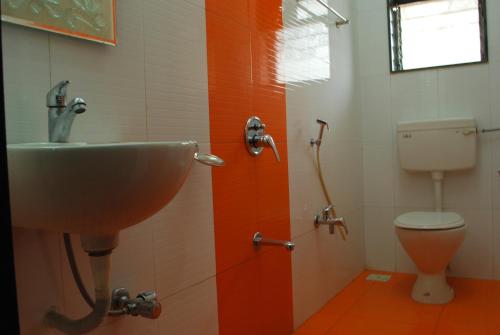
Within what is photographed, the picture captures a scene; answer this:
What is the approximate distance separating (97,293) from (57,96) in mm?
444

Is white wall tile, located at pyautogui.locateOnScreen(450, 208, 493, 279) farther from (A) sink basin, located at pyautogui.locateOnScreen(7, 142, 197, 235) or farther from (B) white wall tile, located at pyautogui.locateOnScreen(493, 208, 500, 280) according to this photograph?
(A) sink basin, located at pyautogui.locateOnScreen(7, 142, 197, 235)

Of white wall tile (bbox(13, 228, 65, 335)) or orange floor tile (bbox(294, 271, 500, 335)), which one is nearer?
white wall tile (bbox(13, 228, 65, 335))

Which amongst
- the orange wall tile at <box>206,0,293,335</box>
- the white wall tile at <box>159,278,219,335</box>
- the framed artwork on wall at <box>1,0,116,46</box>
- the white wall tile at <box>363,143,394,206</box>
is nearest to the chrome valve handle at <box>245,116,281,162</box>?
the orange wall tile at <box>206,0,293,335</box>

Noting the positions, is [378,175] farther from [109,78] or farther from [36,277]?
[36,277]

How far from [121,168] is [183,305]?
76cm

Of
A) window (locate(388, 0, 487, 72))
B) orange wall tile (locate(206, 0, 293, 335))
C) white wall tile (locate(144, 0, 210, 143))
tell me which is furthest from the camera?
window (locate(388, 0, 487, 72))

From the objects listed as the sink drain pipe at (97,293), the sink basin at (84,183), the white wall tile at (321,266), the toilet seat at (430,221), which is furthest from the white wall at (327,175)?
the sink basin at (84,183)

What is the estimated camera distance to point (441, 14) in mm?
2891

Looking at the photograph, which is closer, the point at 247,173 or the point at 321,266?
the point at 247,173

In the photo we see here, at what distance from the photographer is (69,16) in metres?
1.03

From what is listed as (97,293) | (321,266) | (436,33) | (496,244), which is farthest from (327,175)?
(97,293)

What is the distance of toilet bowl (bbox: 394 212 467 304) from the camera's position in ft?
7.44

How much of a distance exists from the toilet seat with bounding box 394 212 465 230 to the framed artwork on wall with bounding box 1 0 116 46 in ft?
5.82

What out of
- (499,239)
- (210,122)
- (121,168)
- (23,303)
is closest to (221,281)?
(210,122)
